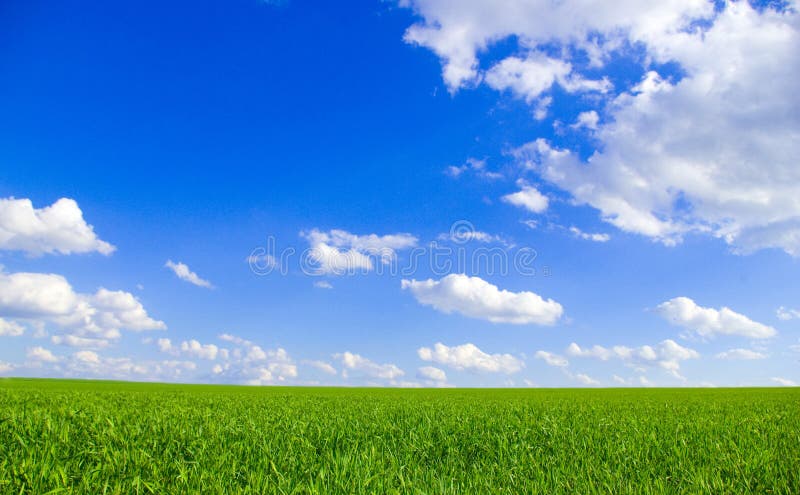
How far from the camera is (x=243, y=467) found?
209 inches

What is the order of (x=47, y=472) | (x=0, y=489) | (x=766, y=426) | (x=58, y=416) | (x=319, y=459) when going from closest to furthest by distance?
(x=0, y=489)
(x=47, y=472)
(x=319, y=459)
(x=58, y=416)
(x=766, y=426)

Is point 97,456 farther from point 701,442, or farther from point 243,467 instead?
point 701,442

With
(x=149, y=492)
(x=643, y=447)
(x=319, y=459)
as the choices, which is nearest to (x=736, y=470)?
(x=643, y=447)

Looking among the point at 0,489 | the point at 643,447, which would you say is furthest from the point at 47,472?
the point at 643,447

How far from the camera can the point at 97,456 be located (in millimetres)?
5734

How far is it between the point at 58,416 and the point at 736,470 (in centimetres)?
1062

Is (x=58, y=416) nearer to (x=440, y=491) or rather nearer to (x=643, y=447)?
(x=440, y=491)

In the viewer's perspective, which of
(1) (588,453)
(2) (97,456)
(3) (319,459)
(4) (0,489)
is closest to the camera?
(4) (0,489)

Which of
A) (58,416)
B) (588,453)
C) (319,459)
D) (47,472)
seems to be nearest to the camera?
(47,472)

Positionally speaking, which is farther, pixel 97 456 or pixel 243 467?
pixel 97 456

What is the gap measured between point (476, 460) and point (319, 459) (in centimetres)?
201

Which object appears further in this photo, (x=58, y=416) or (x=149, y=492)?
(x=58, y=416)

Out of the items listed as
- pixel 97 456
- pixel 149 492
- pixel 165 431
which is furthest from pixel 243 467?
pixel 165 431

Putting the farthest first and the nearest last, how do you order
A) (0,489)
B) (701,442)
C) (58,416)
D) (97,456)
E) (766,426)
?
1. (766,426)
2. (58,416)
3. (701,442)
4. (97,456)
5. (0,489)
